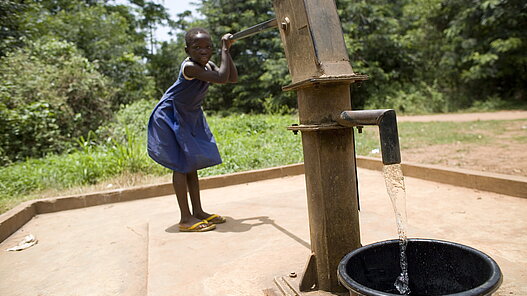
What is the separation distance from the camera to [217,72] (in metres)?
2.66

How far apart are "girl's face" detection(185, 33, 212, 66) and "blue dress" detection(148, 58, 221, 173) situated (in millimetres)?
179

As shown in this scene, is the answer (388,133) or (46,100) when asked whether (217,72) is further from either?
(46,100)

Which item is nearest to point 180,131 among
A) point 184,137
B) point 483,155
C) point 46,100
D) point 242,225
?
point 184,137

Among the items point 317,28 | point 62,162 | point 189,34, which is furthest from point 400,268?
point 62,162

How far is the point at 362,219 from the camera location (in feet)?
9.00

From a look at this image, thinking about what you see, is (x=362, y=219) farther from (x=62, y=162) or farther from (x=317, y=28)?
(x=62, y=162)

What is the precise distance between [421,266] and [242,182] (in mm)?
3462

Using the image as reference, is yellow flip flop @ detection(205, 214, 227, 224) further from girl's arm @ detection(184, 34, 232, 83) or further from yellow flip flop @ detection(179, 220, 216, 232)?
girl's arm @ detection(184, 34, 232, 83)

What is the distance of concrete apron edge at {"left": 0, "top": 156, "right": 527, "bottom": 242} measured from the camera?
3225 mm

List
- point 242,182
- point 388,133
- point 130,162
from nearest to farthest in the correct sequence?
point 388,133 → point 242,182 → point 130,162

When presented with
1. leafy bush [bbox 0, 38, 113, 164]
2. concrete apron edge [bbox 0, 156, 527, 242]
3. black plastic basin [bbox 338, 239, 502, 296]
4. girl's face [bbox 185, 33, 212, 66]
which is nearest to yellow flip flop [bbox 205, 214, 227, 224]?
girl's face [bbox 185, 33, 212, 66]

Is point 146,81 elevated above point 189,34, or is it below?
above

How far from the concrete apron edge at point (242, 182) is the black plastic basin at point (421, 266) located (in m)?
2.23

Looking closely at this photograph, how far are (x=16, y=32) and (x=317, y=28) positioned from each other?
29.0ft
